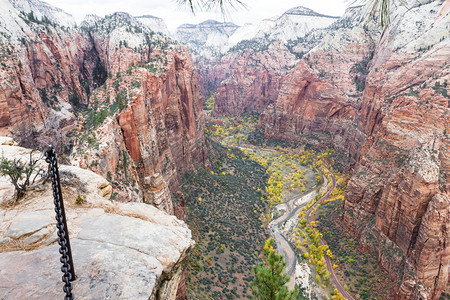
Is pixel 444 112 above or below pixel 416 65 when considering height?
below

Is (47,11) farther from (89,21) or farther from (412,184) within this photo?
(412,184)

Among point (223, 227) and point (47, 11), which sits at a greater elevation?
point (47, 11)

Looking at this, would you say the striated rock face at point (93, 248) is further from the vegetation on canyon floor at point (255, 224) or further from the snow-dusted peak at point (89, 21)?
the snow-dusted peak at point (89, 21)

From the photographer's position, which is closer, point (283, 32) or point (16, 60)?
point (16, 60)

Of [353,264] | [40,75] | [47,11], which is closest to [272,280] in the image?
[353,264]

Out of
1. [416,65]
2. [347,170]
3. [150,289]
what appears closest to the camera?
[150,289]

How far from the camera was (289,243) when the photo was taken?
4578cm

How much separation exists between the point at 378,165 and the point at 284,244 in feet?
70.0

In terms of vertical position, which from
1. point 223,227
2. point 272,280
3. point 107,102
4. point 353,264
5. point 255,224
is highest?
point 107,102

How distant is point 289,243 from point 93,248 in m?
44.6

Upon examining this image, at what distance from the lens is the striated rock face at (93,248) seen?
571 centimetres

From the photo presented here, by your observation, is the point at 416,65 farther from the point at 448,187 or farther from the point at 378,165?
the point at 448,187

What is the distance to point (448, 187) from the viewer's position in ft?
94.9

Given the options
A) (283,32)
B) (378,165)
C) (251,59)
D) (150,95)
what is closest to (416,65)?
(378,165)
